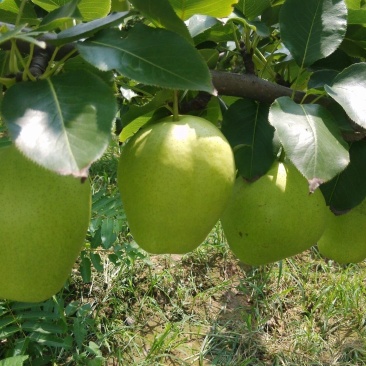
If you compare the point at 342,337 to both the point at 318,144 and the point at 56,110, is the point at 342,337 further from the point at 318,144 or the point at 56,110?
the point at 56,110

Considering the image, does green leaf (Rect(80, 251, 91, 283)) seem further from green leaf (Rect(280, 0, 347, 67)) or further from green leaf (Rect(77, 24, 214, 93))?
green leaf (Rect(77, 24, 214, 93))

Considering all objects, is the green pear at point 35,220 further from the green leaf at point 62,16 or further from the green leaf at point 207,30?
the green leaf at point 207,30

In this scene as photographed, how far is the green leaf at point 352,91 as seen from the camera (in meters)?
0.71

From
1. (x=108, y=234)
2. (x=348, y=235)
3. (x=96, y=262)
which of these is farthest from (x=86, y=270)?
(x=348, y=235)

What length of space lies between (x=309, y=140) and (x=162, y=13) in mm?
235

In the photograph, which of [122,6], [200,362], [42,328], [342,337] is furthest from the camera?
[342,337]

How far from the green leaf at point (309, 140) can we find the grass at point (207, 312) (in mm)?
1132

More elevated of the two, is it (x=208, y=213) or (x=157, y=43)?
(x=157, y=43)

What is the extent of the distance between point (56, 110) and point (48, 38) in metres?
0.13

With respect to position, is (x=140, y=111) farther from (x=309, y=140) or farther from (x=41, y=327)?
(x=41, y=327)

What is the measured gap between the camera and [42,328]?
165 cm

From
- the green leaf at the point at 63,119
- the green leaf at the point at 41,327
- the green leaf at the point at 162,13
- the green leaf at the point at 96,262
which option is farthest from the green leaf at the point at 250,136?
the green leaf at the point at 41,327

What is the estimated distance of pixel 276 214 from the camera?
80 centimetres

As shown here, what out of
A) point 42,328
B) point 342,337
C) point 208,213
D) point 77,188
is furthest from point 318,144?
point 342,337
